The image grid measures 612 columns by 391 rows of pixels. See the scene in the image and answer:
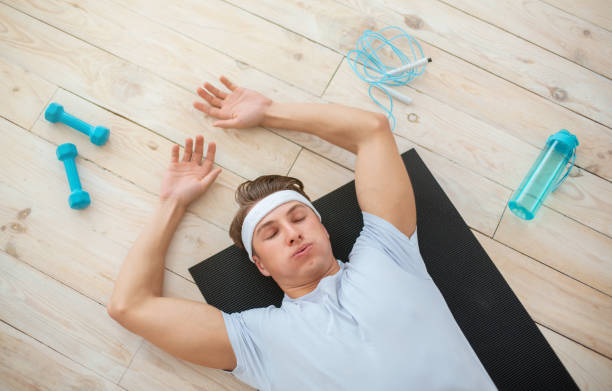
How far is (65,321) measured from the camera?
59.2 inches

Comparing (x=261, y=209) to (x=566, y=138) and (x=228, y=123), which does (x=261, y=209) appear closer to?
(x=228, y=123)

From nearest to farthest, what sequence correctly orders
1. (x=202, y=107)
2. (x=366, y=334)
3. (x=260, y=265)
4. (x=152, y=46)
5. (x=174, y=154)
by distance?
(x=366, y=334)
(x=260, y=265)
(x=174, y=154)
(x=202, y=107)
(x=152, y=46)

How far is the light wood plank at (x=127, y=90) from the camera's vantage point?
1.66 meters

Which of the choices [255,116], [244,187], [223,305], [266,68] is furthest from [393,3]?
[223,305]

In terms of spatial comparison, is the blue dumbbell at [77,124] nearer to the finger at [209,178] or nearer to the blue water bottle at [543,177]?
the finger at [209,178]

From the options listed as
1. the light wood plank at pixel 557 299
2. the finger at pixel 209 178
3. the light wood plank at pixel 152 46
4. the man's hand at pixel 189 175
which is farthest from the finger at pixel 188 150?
the light wood plank at pixel 557 299

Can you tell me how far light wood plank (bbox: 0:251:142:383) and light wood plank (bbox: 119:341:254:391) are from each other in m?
0.05

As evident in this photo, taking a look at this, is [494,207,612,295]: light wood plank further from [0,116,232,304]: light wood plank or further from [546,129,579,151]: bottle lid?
[0,116,232,304]: light wood plank

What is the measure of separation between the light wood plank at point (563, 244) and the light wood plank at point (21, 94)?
1.99 m

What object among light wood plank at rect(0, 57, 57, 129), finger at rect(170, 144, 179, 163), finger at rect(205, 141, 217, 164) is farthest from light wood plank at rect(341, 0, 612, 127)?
light wood plank at rect(0, 57, 57, 129)

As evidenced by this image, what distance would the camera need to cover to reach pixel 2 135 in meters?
1.64

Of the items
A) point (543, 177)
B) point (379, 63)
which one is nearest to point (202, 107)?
point (379, 63)

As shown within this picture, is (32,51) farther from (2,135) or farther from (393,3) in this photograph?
(393,3)

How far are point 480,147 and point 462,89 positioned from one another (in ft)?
0.89
